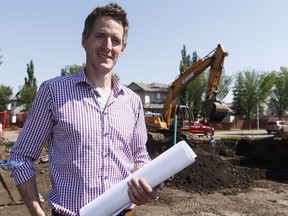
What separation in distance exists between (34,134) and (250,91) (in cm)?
6487

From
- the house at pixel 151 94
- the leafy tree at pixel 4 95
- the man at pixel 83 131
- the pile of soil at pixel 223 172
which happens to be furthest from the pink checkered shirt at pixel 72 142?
the house at pixel 151 94

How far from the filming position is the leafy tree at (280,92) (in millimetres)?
64875

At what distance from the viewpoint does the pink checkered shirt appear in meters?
1.87

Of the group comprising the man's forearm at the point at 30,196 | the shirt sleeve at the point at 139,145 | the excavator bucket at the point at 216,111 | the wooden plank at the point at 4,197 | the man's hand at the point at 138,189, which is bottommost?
the wooden plank at the point at 4,197

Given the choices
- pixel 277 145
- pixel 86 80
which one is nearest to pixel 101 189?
pixel 86 80

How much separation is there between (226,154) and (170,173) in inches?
700

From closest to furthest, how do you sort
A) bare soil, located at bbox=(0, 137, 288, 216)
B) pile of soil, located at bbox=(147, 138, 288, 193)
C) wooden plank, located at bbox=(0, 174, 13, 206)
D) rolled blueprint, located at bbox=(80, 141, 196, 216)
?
1. rolled blueprint, located at bbox=(80, 141, 196, 216)
2. wooden plank, located at bbox=(0, 174, 13, 206)
3. bare soil, located at bbox=(0, 137, 288, 216)
4. pile of soil, located at bbox=(147, 138, 288, 193)

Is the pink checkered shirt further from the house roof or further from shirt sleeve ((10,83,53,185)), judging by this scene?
the house roof

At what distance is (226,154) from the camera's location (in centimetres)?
1875

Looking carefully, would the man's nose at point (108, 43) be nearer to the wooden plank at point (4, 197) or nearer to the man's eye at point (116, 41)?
the man's eye at point (116, 41)

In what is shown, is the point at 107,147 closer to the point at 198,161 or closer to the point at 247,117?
the point at 198,161

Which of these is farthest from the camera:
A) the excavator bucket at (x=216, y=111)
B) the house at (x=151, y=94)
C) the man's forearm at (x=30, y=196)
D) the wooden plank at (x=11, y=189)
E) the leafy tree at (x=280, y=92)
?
the house at (x=151, y=94)

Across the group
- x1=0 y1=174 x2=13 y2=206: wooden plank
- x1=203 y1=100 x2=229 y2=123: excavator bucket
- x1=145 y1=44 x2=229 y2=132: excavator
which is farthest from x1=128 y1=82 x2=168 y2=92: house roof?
x1=0 y1=174 x2=13 y2=206: wooden plank

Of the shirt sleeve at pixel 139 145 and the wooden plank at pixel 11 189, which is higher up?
the shirt sleeve at pixel 139 145
